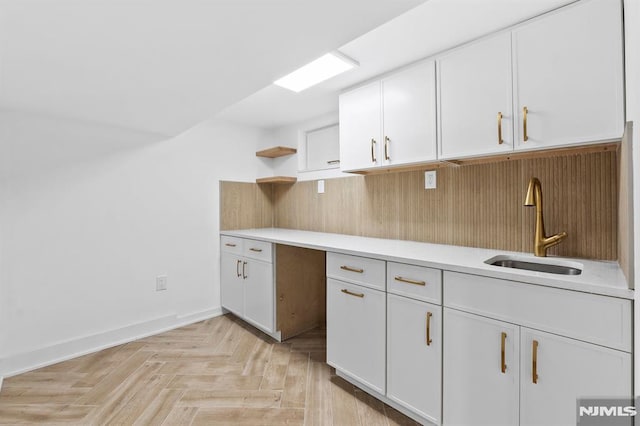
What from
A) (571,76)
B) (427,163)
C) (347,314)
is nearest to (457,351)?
(347,314)

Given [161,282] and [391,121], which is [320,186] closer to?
[391,121]

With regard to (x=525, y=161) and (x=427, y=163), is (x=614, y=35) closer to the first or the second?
(x=525, y=161)

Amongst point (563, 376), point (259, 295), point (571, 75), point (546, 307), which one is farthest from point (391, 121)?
point (259, 295)

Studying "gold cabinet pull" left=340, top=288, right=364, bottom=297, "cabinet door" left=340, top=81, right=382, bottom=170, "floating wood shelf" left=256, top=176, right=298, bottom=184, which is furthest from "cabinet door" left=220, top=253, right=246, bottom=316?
"cabinet door" left=340, top=81, right=382, bottom=170

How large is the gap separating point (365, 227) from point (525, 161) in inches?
51.5

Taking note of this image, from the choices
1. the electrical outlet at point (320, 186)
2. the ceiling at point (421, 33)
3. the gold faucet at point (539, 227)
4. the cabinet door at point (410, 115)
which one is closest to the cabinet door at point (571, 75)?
the ceiling at point (421, 33)

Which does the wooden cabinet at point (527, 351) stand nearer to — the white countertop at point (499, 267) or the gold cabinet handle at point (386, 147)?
the white countertop at point (499, 267)

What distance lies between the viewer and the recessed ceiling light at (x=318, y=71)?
189cm

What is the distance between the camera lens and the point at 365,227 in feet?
8.81

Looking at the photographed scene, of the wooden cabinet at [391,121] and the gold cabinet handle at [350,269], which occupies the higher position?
the wooden cabinet at [391,121]

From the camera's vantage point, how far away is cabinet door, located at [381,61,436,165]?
1874 mm

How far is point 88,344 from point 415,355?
258 cm

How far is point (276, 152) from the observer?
11.4 feet

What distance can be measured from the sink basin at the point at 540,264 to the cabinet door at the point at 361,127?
39.3 inches
